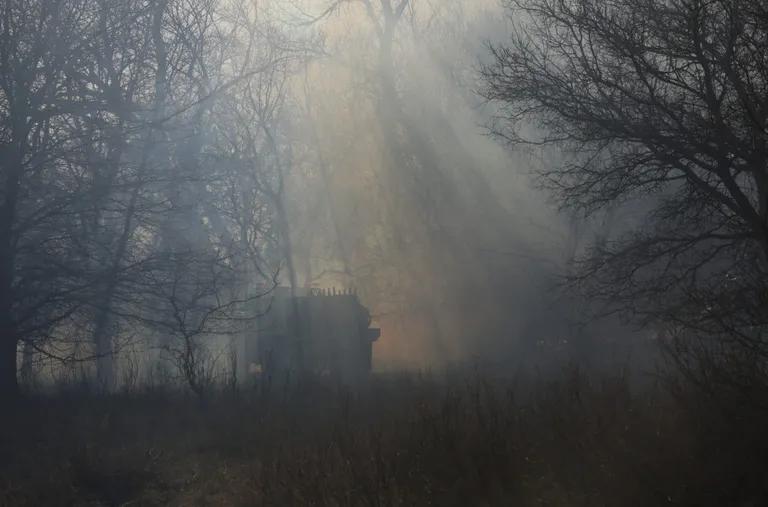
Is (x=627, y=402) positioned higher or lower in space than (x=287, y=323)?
lower

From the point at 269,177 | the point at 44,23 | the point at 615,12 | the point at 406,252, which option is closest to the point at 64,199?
the point at 44,23

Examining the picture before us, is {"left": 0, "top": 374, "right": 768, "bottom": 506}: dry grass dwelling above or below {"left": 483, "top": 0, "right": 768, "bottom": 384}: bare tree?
below

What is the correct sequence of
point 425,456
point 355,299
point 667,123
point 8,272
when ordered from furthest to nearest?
point 355,299, point 8,272, point 667,123, point 425,456

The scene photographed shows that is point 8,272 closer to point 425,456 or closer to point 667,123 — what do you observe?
point 425,456

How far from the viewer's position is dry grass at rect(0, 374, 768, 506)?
269 inches

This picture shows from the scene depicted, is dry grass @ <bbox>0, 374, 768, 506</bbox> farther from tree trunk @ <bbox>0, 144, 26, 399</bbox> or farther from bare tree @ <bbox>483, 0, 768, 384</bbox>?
tree trunk @ <bbox>0, 144, 26, 399</bbox>

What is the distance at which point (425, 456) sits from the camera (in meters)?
7.64

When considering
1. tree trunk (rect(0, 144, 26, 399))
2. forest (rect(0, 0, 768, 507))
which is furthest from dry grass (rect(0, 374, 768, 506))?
tree trunk (rect(0, 144, 26, 399))

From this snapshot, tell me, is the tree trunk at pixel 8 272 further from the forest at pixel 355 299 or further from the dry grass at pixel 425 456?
the dry grass at pixel 425 456

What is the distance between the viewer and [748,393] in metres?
7.32

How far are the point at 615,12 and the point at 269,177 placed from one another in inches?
668

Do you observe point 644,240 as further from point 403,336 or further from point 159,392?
point 403,336

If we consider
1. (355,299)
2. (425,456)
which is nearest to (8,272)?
(425,456)

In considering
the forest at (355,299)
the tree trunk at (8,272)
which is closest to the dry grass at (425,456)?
the forest at (355,299)
